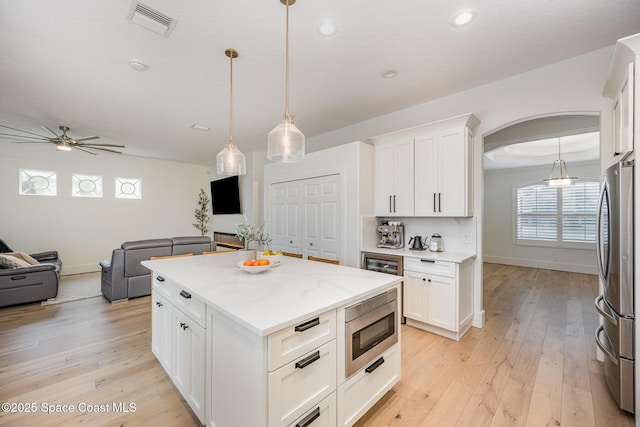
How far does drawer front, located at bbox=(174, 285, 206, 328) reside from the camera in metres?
1.54

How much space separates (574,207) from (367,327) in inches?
293

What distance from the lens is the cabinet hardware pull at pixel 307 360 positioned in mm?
1248

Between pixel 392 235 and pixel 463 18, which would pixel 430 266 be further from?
pixel 463 18

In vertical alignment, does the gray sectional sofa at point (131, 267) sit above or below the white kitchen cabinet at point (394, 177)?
below

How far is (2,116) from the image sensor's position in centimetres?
388

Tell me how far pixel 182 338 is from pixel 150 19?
2.36 metres

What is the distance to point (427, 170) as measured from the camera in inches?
127

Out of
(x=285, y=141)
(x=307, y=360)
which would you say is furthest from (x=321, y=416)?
(x=285, y=141)

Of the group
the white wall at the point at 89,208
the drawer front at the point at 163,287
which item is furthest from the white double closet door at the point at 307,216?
the white wall at the point at 89,208

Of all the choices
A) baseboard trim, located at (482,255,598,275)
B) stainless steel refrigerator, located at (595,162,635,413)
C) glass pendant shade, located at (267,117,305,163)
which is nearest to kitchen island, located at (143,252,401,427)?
glass pendant shade, located at (267,117,305,163)

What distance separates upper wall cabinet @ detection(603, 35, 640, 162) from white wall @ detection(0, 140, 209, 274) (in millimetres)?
8410

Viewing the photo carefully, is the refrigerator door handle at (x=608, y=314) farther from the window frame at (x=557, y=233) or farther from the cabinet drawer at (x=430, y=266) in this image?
the window frame at (x=557, y=233)

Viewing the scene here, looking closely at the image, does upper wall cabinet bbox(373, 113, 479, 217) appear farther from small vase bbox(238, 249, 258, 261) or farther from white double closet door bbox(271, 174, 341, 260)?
small vase bbox(238, 249, 258, 261)

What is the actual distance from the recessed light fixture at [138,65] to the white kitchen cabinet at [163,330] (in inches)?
86.4
